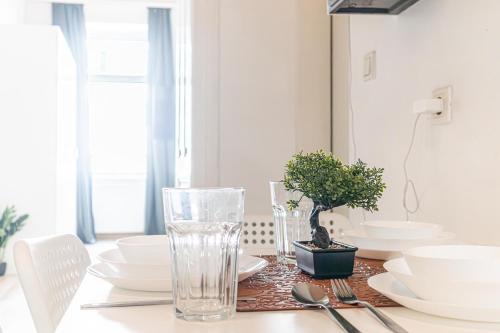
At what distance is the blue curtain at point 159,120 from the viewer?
5848mm

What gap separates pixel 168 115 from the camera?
19.4ft

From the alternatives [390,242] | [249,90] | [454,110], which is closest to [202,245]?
[390,242]

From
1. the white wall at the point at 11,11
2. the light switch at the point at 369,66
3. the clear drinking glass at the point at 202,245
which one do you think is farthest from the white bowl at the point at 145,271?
the white wall at the point at 11,11

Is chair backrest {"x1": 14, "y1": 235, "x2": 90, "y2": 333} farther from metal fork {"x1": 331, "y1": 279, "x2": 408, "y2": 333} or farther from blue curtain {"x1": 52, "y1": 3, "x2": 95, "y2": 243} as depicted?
blue curtain {"x1": 52, "y1": 3, "x2": 95, "y2": 243}

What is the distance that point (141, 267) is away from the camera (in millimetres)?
757

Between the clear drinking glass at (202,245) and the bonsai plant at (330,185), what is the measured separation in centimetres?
24

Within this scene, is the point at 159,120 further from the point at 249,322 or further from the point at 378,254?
the point at 249,322

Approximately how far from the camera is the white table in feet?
1.89

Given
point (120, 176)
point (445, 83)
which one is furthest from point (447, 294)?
point (120, 176)

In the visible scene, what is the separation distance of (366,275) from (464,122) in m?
0.64

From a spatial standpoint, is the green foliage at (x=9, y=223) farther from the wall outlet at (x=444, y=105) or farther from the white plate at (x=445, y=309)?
the white plate at (x=445, y=309)

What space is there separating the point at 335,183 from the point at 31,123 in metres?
3.53

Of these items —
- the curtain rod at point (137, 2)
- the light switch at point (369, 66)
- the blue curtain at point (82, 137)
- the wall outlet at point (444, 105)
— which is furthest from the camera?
the blue curtain at point (82, 137)

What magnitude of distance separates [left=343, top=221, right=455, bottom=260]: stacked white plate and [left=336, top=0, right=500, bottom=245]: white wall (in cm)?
26
